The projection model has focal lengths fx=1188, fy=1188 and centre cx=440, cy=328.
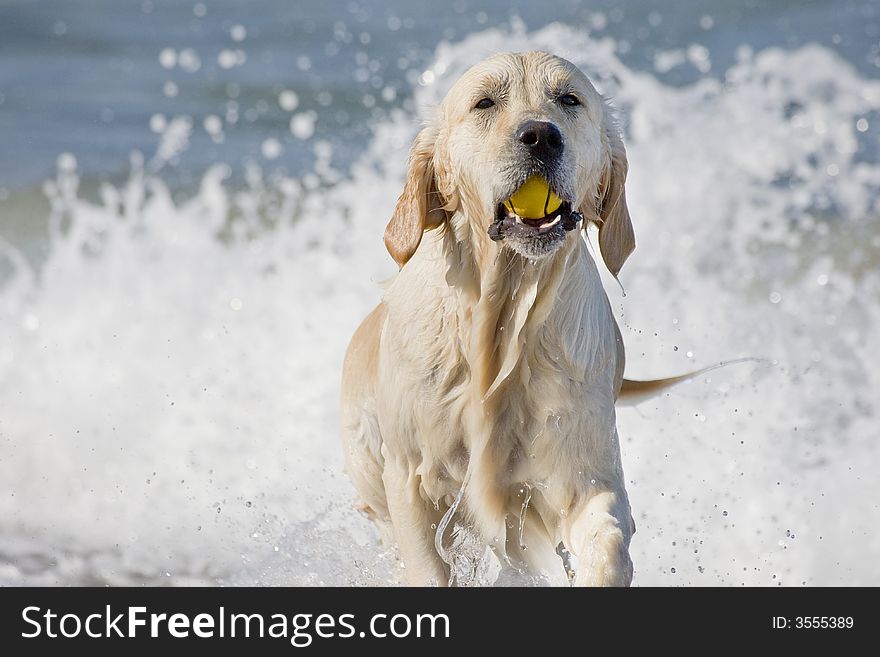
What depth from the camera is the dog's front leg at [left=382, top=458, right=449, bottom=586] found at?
3371 mm

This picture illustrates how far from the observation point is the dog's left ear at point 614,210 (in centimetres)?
326

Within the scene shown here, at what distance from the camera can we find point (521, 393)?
324 centimetres

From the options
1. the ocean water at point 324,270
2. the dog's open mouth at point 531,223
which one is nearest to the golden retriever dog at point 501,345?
the dog's open mouth at point 531,223

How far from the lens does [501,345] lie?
10.6 feet

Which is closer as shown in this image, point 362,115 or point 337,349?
point 337,349

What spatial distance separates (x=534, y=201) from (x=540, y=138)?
A: 0.56 feet

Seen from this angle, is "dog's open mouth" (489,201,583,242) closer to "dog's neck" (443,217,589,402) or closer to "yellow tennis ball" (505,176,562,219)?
"yellow tennis ball" (505,176,562,219)

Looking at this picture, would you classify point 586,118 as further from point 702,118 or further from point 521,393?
point 702,118

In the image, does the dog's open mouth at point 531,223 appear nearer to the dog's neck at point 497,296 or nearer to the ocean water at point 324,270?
the dog's neck at point 497,296

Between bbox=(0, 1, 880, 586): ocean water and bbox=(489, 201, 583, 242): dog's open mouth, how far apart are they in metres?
0.71

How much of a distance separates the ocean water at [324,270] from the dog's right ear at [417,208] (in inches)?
12.5

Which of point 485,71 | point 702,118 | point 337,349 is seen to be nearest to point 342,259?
point 337,349

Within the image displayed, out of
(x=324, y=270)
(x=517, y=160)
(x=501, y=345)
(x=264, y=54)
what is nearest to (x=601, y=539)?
(x=501, y=345)
